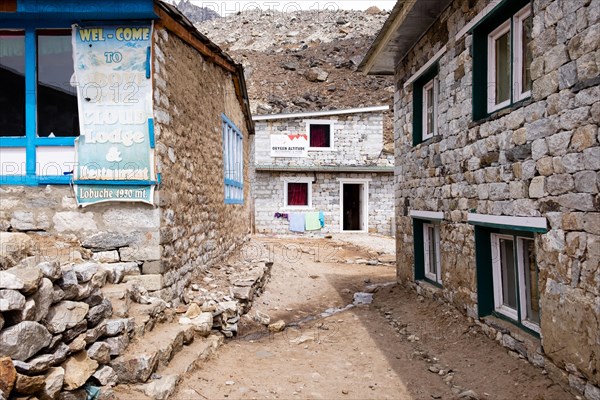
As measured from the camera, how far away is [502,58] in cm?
547

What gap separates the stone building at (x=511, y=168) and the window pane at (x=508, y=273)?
0.01 metres

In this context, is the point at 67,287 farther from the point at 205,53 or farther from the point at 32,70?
the point at 205,53

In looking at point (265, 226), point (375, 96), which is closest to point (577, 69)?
point (265, 226)

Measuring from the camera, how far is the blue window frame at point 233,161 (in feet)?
33.1

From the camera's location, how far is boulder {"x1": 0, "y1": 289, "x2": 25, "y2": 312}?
3205 mm

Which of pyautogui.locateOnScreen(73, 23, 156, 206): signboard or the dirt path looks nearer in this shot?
the dirt path

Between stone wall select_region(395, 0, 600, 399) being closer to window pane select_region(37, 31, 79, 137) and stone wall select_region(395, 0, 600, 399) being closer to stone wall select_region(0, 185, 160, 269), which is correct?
stone wall select_region(0, 185, 160, 269)

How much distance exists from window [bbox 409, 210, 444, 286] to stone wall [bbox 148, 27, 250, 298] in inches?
143

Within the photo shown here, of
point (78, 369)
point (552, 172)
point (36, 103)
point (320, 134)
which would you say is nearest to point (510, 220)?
point (552, 172)

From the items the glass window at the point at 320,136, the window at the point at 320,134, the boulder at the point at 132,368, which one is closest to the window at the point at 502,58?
the boulder at the point at 132,368

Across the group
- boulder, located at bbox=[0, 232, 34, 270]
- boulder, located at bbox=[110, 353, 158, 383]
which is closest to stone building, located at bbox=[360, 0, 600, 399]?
boulder, located at bbox=[110, 353, 158, 383]

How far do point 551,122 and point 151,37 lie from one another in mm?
4492

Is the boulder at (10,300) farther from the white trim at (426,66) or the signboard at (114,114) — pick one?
the white trim at (426,66)

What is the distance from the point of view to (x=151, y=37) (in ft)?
18.5
